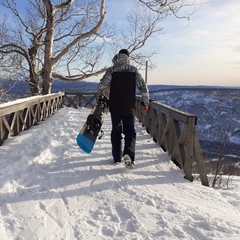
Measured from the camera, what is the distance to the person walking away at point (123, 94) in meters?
3.95

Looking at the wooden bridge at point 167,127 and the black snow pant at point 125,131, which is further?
the black snow pant at point 125,131

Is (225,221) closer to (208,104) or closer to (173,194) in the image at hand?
(173,194)

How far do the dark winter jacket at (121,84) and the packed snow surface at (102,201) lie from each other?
93 cm

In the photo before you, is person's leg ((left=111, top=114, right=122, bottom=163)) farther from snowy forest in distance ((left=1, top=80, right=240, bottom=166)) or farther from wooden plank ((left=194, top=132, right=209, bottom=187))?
snowy forest in distance ((left=1, top=80, right=240, bottom=166))

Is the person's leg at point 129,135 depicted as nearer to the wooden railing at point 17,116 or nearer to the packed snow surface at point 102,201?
the packed snow surface at point 102,201

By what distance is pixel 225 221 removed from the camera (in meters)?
2.54

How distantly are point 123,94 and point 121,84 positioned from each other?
153mm

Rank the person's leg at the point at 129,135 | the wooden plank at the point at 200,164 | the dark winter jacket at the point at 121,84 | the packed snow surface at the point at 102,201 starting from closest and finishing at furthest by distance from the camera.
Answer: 1. the packed snow surface at the point at 102,201
2. the wooden plank at the point at 200,164
3. the dark winter jacket at the point at 121,84
4. the person's leg at the point at 129,135

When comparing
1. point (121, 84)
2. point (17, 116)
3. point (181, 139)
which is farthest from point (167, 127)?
point (17, 116)

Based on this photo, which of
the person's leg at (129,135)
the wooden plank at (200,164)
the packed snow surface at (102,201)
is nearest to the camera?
the packed snow surface at (102,201)

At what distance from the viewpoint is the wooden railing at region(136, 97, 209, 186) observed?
3746mm

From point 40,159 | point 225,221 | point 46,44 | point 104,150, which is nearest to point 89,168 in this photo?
point 40,159

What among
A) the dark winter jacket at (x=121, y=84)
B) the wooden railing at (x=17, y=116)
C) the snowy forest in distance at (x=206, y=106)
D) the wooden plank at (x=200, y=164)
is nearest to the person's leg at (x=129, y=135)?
the dark winter jacket at (x=121, y=84)

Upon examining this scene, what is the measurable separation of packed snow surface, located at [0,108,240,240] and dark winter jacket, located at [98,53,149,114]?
93 cm
